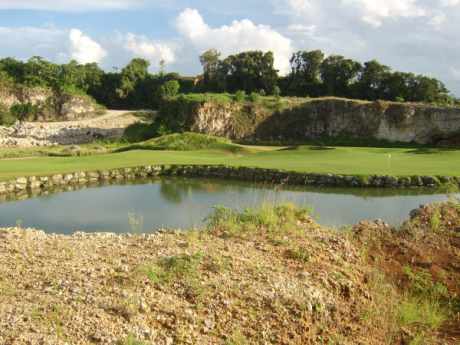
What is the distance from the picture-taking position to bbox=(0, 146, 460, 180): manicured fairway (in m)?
30.1

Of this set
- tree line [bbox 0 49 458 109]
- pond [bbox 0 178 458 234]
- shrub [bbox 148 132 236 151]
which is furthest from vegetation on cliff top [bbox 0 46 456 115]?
pond [bbox 0 178 458 234]

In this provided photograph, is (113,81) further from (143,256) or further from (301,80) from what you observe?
(143,256)

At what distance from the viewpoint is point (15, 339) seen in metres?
5.59

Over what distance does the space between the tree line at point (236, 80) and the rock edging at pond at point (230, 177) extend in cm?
2970

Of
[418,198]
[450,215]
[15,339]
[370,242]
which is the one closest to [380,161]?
[418,198]

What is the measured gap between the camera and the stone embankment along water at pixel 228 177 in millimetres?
27125

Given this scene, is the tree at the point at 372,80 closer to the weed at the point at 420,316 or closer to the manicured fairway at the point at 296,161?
the manicured fairway at the point at 296,161

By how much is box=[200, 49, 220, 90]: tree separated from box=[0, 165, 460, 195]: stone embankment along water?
138 feet

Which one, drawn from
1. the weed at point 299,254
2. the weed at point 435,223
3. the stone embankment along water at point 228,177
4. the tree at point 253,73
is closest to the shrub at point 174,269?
the weed at point 299,254

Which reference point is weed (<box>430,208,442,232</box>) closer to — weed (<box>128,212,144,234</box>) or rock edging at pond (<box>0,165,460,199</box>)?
weed (<box>128,212,144,234</box>)

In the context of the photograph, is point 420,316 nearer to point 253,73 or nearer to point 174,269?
point 174,269

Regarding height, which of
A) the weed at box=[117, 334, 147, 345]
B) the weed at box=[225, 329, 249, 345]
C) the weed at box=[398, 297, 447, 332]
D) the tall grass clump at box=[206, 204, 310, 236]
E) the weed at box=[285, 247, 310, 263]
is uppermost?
the tall grass clump at box=[206, 204, 310, 236]

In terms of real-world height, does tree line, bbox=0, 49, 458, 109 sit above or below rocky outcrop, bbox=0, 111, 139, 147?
above

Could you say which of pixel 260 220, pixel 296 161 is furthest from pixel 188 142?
pixel 260 220
